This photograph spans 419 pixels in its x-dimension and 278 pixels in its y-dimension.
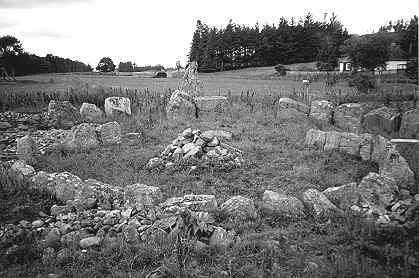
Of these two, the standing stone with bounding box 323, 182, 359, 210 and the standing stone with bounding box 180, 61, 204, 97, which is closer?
the standing stone with bounding box 323, 182, 359, 210

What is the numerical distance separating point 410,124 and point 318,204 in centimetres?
736

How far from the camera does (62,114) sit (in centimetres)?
1228

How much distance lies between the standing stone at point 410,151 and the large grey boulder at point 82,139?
8.50 m

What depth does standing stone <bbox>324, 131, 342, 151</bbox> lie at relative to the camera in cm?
812

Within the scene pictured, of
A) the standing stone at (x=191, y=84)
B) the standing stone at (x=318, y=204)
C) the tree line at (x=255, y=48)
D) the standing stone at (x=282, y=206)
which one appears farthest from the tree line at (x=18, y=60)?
the tree line at (x=255, y=48)

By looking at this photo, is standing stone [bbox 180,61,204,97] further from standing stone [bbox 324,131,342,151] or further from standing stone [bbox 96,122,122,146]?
standing stone [bbox 324,131,342,151]

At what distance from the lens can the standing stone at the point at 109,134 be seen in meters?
9.18

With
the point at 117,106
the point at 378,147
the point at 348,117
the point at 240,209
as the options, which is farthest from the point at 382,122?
the point at 117,106

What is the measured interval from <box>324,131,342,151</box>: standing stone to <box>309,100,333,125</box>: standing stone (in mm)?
3161

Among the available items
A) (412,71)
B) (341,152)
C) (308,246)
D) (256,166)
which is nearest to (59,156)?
(256,166)

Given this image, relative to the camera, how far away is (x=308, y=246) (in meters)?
3.91

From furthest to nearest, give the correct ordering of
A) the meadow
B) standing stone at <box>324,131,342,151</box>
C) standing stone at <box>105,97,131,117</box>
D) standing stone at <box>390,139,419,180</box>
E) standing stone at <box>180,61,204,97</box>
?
standing stone at <box>180,61,204,97</box>, standing stone at <box>105,97,131,117</box>, standing stone at <box>324,131,342,151</box>, standing stone at <box>390,139,419,180</box>, the meadow

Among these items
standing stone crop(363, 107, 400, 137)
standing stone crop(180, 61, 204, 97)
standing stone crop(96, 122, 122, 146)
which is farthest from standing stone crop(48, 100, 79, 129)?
standing stone crop(363, 107, 400, 137)

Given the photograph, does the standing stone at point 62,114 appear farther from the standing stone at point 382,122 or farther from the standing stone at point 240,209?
the standing stone at point 382,122
